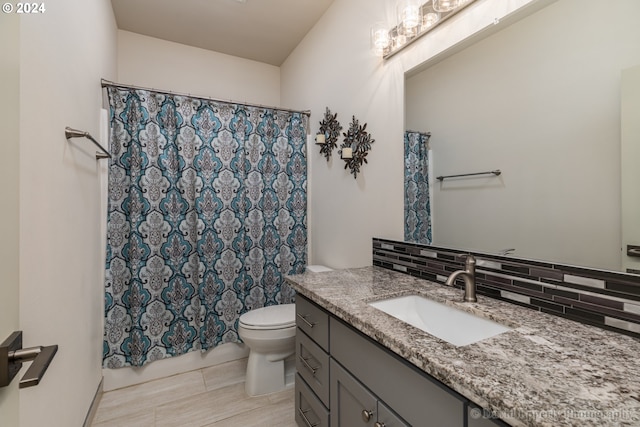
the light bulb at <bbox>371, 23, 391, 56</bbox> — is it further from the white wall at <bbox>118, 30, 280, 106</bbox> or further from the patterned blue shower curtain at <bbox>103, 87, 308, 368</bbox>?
the white wall at <bbox>118, 30, 280, 106</bbox>

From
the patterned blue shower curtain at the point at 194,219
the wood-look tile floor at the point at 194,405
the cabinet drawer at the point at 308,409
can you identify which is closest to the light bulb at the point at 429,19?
the patterned blue shower curtain at the point at 194,219

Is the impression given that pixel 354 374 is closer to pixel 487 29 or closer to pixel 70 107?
pixel 487 29

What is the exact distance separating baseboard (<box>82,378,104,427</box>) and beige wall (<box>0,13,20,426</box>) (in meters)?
1.45

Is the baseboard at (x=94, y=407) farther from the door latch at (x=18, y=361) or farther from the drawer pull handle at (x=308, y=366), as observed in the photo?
the door latch at (x=18, y=361)

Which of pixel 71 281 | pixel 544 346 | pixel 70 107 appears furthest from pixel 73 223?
pixel 544 346

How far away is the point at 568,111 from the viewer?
0.91m

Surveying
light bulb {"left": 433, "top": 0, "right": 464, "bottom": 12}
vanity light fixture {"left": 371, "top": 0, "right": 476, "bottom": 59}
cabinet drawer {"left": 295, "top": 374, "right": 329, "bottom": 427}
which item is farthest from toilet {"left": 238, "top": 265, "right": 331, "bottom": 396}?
light bulb {"left": 433, "top": 0, "right": 464, "bottom": 12}

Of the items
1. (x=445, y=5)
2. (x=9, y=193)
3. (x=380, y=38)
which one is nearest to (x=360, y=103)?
(x=380, y=38)

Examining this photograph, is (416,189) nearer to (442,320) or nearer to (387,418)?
(442,320)

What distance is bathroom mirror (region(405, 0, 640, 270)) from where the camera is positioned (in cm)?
83

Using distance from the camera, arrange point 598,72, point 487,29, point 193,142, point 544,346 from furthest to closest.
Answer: point 193,142 → point 487,29 → point 598,72 → point 544,346

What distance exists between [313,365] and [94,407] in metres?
1.43

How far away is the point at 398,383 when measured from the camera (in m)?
0.80

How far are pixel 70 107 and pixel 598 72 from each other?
6.38 feet
